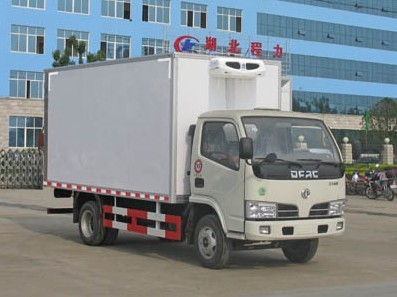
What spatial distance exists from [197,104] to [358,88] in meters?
64.9

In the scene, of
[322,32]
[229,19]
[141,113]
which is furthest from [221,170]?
[322,32]

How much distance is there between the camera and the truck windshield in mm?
10633

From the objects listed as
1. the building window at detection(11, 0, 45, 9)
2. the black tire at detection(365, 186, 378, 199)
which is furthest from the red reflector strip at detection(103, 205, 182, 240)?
the building window at detection(11, 0, 45, 9)

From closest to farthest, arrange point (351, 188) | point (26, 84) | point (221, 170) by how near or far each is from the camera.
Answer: point (221, 170), point (351, 188), point (26, 84)

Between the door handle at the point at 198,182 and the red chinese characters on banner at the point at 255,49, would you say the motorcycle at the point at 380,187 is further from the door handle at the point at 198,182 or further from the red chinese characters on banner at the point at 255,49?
the red chinese characters on banner at the point at 255,49

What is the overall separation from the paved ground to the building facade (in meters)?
34.6

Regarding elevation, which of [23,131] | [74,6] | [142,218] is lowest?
[142,218]

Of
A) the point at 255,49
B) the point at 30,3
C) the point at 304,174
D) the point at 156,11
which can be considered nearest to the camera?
the point at 304,174

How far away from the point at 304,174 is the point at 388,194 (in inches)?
755

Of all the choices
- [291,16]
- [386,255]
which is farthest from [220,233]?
[291,16]

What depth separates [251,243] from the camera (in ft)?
36.4

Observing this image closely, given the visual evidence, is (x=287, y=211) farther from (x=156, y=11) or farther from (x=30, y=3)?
(x=156, y=11)

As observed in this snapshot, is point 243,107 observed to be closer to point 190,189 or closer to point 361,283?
point 190,189

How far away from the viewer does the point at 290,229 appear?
10.5 m
